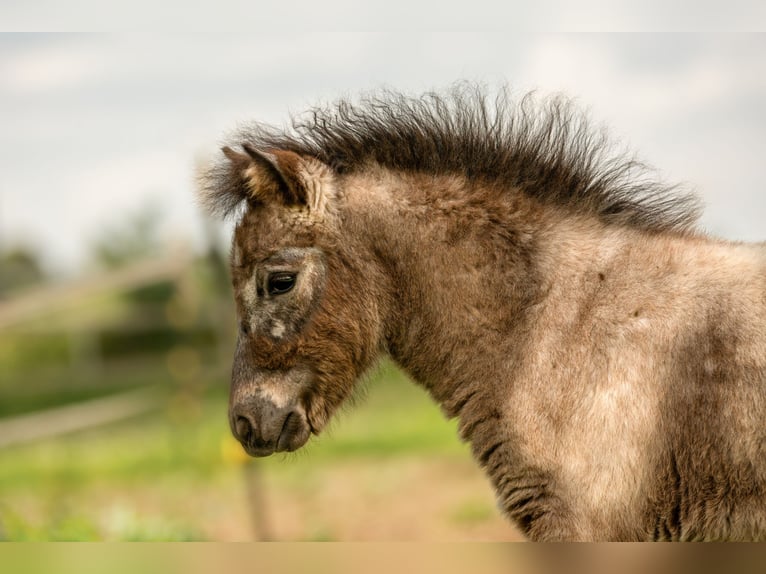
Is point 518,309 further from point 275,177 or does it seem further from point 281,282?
point 275,177

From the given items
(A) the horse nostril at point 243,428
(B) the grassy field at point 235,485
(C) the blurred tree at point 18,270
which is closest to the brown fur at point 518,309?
(A) the horse nostril at point 243,428

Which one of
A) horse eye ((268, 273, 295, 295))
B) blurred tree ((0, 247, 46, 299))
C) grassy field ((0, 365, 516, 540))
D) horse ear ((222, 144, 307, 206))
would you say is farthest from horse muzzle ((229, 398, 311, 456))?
blurred tree ((0, 247, 46, 299))

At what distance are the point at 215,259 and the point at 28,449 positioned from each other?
5.90 metres

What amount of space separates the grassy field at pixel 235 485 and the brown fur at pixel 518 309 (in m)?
3.20

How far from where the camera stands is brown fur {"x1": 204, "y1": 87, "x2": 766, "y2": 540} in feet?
12.1

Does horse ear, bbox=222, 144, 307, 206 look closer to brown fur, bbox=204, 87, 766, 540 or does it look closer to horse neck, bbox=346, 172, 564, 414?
brown fur, bbox=204, 87, 766, 540

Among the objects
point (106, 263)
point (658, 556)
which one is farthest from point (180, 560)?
point (106, 263)

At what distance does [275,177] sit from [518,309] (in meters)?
1.39

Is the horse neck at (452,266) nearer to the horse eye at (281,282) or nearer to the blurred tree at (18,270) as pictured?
the horse eye at (281,282)

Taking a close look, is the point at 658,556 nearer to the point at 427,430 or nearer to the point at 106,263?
the point at 427,430

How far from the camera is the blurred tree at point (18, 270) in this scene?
71.9ft

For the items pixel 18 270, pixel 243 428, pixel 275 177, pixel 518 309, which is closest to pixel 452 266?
pixel 518 309

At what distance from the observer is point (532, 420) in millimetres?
3867

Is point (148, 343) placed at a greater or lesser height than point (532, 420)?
lesser
